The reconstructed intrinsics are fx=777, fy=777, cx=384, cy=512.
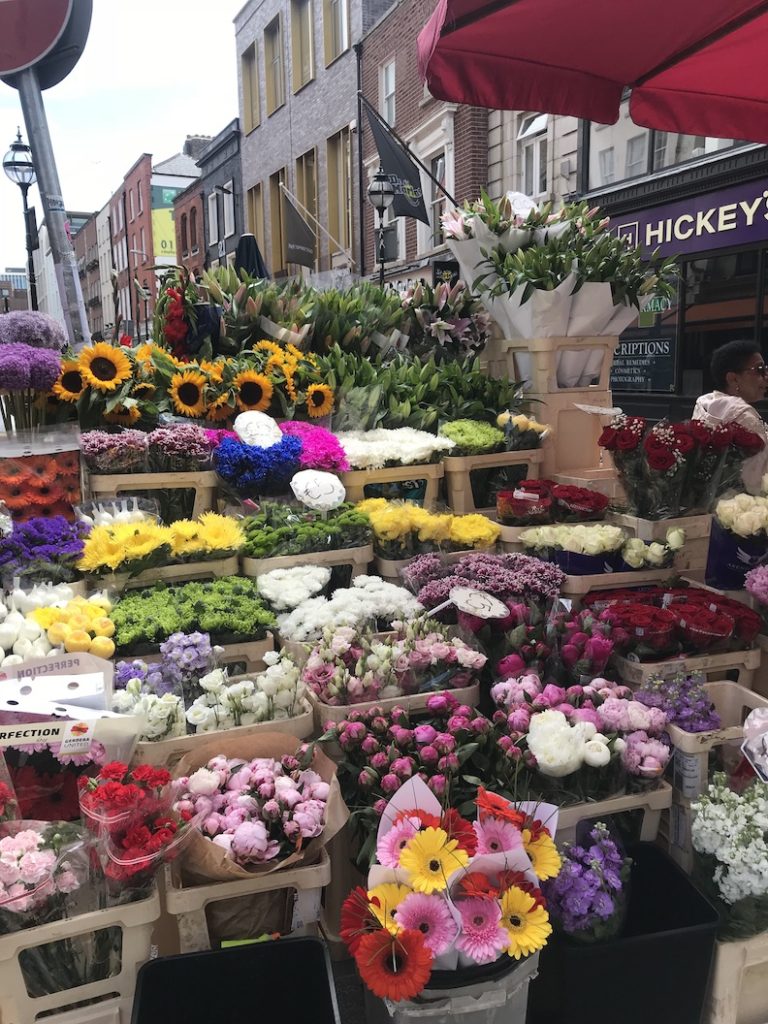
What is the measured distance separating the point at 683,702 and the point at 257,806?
43.9 inches

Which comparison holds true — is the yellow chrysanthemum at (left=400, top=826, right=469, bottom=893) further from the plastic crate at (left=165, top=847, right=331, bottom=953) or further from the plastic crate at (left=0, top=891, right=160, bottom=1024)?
the plastic crate at (left=0, top=891, right=160, bottom=1024)

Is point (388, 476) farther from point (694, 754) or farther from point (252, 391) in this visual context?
point (694, 754)

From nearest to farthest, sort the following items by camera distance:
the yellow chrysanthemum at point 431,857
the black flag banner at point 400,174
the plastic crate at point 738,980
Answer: the yellow chrysanthemum at point 431,857, the plastic crate at point 738,980, the black flag banner at point 400,174

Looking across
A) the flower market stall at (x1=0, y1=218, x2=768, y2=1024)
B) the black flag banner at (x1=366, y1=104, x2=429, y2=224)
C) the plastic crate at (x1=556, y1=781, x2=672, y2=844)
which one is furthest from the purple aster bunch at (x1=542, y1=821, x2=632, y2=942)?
the black flag banner at (x1=366, y1=104, x2=429, y2=224)

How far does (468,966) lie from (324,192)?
18.2 m

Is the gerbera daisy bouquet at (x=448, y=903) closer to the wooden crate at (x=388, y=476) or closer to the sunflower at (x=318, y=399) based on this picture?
the wooden crate at (x=388, y=476)

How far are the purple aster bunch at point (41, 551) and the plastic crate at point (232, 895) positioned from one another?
1.27 m

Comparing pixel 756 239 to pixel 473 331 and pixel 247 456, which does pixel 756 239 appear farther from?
pixel 247 456

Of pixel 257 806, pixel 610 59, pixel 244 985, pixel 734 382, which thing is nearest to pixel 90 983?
pixel 244 985

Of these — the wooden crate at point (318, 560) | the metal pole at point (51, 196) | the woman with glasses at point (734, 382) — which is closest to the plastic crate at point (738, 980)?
the wooden crate at point (318, 560)

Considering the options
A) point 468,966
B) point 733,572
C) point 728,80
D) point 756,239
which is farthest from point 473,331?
point 756,239

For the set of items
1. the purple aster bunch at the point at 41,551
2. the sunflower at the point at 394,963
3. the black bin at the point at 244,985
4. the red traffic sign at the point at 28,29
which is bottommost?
the black bin at the point at 244,985

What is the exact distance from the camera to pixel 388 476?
3.34 m

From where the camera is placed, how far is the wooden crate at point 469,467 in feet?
11.4
